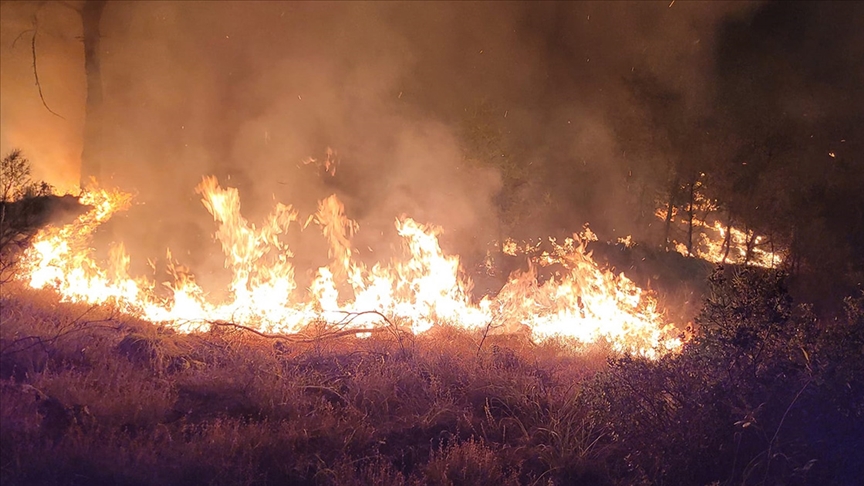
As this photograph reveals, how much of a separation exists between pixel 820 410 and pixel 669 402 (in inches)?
41.7

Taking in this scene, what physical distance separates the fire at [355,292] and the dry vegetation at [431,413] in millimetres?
1778

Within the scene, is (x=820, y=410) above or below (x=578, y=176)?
below

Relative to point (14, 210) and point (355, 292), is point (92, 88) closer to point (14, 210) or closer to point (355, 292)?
point (14, 210)

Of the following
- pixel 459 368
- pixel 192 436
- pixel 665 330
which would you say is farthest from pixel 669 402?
pixel 665 330

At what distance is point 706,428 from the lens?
170 inches

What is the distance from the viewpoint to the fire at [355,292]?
A: 24.7 ft

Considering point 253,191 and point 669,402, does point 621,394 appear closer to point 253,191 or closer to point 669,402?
point 669,402

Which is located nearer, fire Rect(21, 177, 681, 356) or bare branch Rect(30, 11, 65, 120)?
fire Rect(21, 177, 681, 356)

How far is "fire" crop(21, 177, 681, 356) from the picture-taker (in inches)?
297

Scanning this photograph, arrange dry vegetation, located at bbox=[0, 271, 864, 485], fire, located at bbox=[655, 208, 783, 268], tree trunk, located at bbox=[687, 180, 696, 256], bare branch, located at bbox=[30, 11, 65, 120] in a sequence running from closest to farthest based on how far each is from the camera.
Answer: dry vegetation, located at bbox=[0, 271, 864, 485] → bare branch, located at bbox=[30, 11, 65, 120] → fire, located at bbox=[655, 208, 783, 268] → tree trunk, located at bbox=[687, 180, 696, 256]

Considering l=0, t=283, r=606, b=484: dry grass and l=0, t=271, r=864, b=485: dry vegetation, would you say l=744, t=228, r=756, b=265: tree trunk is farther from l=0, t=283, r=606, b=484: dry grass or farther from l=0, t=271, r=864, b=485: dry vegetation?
l=0, t=271, r=864, b=485: dry vegetation

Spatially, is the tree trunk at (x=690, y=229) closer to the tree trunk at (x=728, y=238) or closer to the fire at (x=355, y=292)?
the tree trunk at (x=728, y=238)

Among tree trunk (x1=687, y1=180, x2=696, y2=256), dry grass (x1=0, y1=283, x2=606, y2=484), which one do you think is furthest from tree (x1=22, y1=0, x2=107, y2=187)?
tree trunk (x1=687, y1=180, x2=696, y2=256)

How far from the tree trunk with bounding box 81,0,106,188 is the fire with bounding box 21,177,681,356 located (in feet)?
5.41
